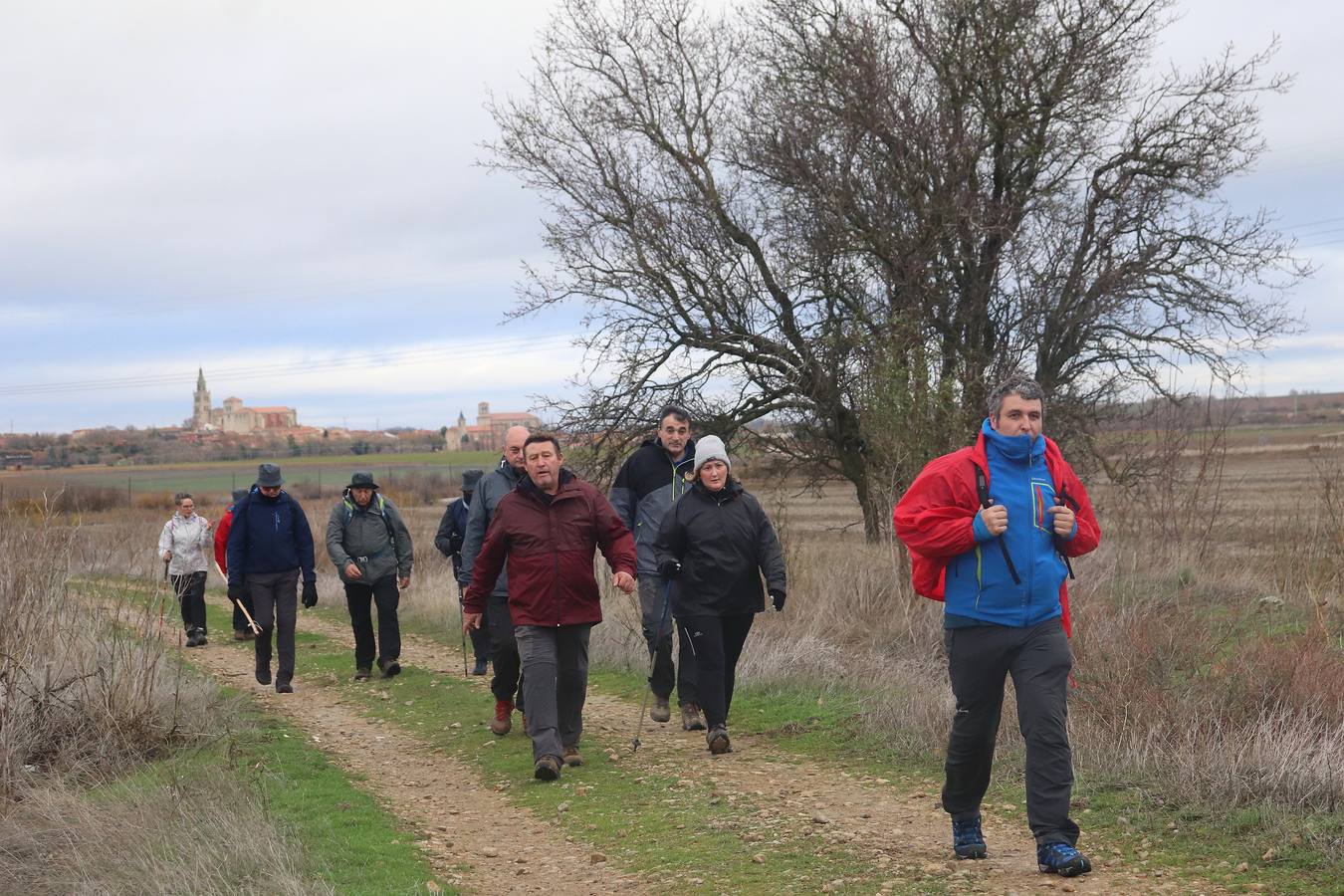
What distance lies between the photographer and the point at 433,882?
608cm

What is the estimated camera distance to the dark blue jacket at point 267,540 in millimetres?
11984

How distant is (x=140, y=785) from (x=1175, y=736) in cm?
600

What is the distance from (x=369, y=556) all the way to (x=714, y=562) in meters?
5.21

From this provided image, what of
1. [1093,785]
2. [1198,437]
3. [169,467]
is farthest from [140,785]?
[169,467]

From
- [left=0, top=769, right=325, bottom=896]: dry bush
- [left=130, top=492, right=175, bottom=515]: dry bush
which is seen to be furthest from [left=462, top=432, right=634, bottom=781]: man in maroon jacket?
[left=130, top=492, right=175, bottom=515]: dry bush

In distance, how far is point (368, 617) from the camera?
13.0 meters

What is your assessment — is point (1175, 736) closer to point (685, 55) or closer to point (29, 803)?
point (29, 803)

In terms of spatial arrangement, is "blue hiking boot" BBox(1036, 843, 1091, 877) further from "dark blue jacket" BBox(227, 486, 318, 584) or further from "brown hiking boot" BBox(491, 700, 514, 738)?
"dark blue jacket" BBox(227, 486, 318, 584)

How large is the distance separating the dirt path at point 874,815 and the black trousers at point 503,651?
378 millimetres

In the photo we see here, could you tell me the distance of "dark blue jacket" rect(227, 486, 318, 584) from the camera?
12.0 metres

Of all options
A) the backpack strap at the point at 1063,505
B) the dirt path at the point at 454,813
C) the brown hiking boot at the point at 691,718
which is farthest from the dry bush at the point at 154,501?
the backpack strap at the point at 1063,505

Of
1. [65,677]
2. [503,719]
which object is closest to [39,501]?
[65,677]

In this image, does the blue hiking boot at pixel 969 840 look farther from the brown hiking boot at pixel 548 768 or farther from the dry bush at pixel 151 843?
the brown hiking boot at pixel 548 768

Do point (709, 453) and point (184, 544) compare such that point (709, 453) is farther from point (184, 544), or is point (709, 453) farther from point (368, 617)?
point (184, 544)
